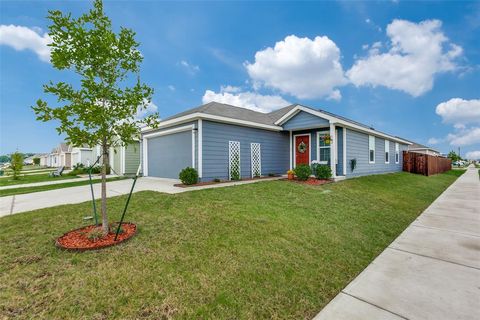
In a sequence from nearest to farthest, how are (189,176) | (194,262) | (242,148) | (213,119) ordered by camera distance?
1. (194,262)
2. (189,176)
3. (213,119)
4. (242,148)

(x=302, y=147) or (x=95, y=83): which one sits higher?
(x=95, y=83)

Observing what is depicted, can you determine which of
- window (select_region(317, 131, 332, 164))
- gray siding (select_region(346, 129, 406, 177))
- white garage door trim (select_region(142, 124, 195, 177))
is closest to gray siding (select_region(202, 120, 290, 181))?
white garage door trim (select_region(142, 124, 195, 177))

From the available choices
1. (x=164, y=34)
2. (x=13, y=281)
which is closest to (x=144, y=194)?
(x=13, y=281)

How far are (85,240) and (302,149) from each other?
10788 millimetres

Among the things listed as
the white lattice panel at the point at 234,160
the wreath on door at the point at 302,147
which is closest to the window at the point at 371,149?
the wreath on door at the point at 302,147

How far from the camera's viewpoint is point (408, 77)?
49.2ft

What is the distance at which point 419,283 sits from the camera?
2656 mm

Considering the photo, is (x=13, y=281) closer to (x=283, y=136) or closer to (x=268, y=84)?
(x=283, y=136)

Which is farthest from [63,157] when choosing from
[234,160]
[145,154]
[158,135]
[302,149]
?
[302,149]

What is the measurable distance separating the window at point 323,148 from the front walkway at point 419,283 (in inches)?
263

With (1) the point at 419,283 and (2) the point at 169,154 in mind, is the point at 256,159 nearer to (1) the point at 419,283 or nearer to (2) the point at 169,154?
(2) the point at 169,154

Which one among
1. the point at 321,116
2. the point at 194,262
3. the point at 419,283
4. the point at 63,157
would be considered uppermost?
the point at 321,116

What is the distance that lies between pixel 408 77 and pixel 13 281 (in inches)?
802

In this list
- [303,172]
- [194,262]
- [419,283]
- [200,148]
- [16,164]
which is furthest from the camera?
[16,164]
